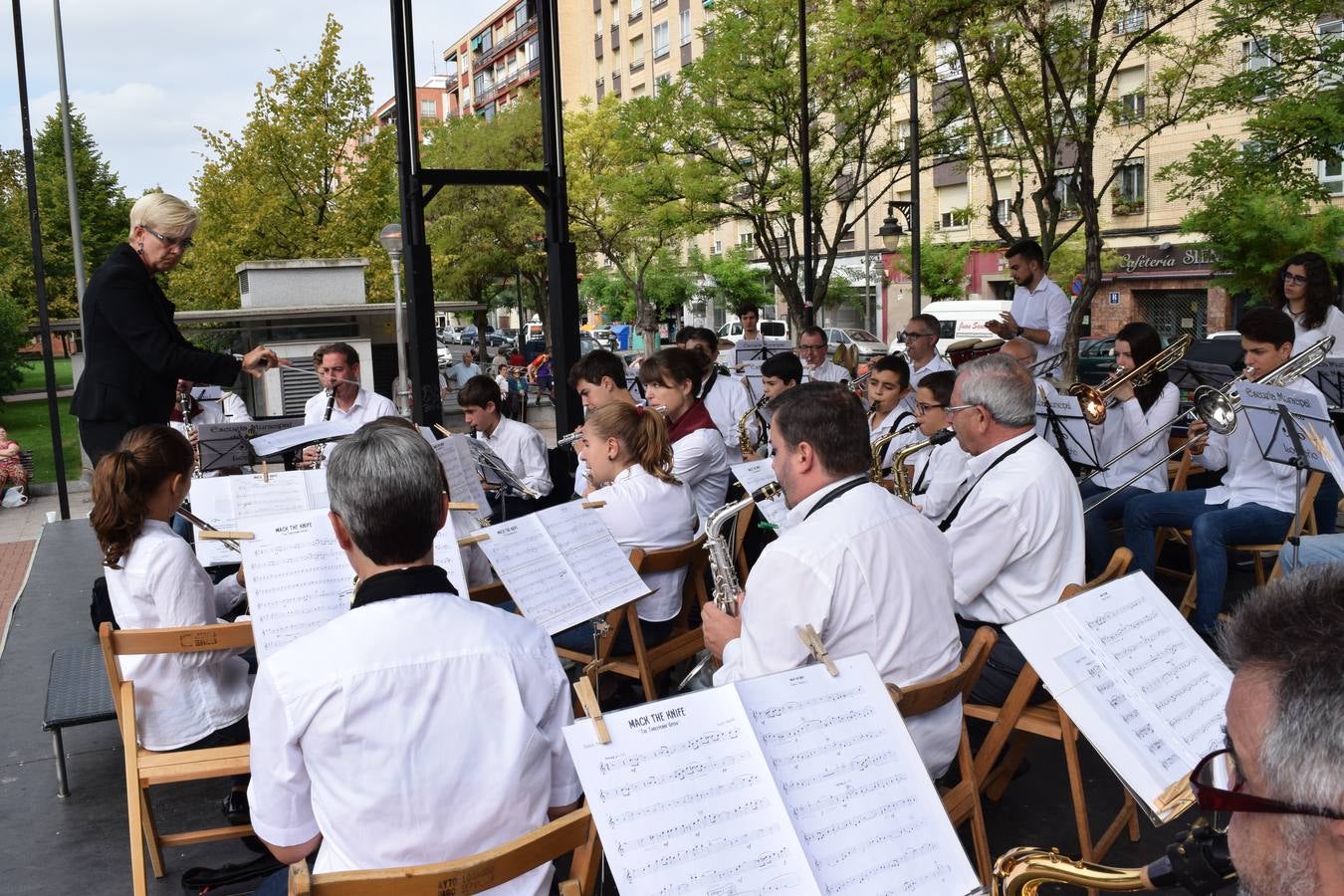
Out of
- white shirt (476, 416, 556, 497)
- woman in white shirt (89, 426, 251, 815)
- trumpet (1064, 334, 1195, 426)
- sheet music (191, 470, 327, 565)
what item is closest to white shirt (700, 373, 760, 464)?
white shirt (476, 416, 556, 497)

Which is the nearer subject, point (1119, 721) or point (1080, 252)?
point (1119, 721)

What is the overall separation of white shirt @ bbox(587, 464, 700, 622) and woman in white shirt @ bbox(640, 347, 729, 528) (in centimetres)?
120

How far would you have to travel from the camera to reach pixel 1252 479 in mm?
5062

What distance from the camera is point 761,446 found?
8422 mm

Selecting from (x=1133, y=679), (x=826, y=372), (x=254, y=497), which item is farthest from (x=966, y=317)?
(x=1133, y=679)

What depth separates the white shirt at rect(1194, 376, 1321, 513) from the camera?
16.3 feet

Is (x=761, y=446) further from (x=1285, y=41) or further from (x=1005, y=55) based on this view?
(x=1285, y=41)

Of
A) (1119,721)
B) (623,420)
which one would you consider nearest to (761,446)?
(623,420)

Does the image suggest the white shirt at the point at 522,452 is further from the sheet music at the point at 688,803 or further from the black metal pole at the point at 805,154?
the black metal pole at the point at 805,154

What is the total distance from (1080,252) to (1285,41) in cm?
1600

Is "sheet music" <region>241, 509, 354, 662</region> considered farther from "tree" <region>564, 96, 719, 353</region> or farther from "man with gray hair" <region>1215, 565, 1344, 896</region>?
"tree" <region>564, 96, 719, 353</region>

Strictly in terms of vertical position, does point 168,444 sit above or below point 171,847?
above

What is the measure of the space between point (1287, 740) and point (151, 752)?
309 cm

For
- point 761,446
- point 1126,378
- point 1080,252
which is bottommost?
point 761,446
